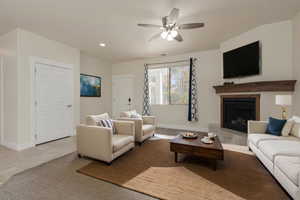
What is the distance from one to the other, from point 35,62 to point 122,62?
331cm

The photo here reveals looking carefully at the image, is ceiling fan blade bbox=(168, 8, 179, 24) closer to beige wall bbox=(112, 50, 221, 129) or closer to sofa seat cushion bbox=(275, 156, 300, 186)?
sofa seat cushion bbox=(275, 156, 300, 186)

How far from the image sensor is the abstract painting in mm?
4988

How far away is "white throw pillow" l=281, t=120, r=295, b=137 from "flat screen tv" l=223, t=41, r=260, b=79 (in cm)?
139

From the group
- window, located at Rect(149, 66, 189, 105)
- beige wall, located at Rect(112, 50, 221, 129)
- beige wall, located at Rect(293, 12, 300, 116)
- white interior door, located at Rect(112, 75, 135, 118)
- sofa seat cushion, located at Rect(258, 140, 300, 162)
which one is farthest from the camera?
white interior door, located at Rect(112, 75, 135, 118)

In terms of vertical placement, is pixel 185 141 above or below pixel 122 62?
below

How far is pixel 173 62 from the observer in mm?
5258

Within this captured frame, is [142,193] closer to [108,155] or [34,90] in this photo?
[108,155]

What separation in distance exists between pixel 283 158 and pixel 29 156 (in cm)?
413

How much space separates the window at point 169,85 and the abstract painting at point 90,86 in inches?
81.2

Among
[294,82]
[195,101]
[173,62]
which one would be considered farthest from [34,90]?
[294,82]

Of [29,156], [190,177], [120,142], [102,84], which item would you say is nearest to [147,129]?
[120,142]

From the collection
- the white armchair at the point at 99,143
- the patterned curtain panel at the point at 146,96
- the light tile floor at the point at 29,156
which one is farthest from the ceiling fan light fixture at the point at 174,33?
the light tile floor at the point at 29,156

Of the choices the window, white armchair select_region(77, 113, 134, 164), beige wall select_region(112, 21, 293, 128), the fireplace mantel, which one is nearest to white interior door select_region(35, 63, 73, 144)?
white armchair select_region(77, 113, 134, 164)

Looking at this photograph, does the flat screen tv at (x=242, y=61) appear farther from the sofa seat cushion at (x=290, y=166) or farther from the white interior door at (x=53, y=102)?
the white interior door at (x=53, y=102)
